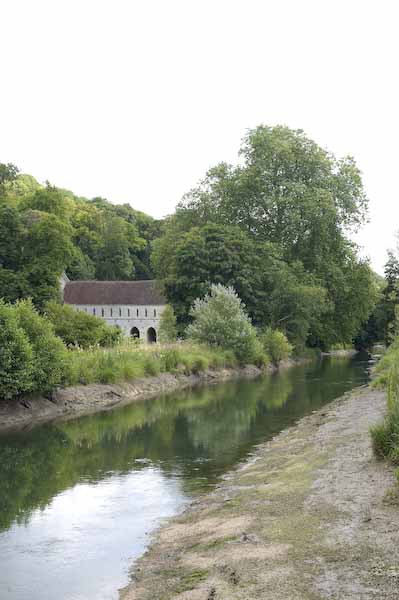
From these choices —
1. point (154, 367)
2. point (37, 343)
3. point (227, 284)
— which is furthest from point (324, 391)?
point (227, 284)

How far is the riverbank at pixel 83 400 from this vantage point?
106 ft

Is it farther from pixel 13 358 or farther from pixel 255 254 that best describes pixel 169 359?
pixel 255 254

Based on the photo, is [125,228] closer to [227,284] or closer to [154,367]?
[227,284]

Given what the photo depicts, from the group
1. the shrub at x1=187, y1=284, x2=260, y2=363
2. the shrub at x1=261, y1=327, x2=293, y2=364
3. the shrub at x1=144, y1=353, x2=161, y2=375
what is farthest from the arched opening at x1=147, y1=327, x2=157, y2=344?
the shrub at x1=144, y1=353, x2=161, y2=375

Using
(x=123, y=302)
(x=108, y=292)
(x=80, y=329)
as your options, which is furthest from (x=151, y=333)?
(x=80, y=329)

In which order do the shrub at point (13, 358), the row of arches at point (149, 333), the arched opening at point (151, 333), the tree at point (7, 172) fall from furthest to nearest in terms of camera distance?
the tree at point (7, 172)
the row of arches at point (149, 333)
the arched opening at point (151, 333)
the shrub at point (13, 358)

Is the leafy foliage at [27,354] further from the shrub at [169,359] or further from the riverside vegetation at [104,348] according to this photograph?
the shrub at [169,359]

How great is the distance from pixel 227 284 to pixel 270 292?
7337 mm

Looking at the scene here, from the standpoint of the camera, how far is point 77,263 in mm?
115750

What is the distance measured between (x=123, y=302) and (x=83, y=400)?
217 ft

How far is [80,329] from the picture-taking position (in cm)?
4762

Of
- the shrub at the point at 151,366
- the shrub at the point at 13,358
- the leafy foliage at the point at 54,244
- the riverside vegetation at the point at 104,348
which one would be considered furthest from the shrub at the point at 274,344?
the shrub at the point at 13,358

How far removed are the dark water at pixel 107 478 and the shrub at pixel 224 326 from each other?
16.4 meters

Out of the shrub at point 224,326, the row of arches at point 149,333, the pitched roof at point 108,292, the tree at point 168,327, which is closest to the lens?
the shrub at point 224,326
